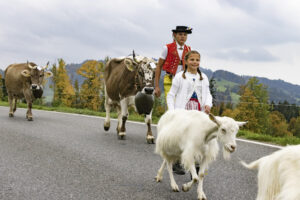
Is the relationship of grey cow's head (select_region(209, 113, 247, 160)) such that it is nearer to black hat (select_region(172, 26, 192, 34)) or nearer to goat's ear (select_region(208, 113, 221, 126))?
goat's ear (select_region(208, 113, 221, 126))

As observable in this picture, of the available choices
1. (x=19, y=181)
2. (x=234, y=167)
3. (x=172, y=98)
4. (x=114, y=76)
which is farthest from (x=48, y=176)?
(x=114, y=76)

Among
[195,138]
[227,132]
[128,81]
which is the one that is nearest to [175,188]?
[195,138]

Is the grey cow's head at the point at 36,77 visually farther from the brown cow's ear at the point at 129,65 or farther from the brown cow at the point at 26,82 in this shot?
the brown cow's ear at the point at 129,65

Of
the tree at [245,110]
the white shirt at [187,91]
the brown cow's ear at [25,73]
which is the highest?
the brown cow's ear at [25,73]

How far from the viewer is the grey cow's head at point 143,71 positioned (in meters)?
6.86

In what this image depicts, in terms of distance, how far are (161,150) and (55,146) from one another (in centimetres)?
351

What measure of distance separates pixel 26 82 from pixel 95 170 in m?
7.81

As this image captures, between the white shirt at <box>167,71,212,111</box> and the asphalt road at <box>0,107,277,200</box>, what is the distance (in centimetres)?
109

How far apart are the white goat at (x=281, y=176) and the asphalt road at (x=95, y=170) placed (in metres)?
1.93

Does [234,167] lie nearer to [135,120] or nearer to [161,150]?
[161,150]

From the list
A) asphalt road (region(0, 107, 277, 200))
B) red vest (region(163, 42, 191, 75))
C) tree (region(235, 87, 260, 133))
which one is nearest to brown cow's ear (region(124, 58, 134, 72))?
A: asphalt road (region(0, 107, 277, 200))

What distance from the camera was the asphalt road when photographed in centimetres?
403

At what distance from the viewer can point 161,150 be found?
13.7 feet

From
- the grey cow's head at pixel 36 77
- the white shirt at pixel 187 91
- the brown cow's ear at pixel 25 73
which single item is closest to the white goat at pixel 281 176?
the white shirt at pixel 187 91
